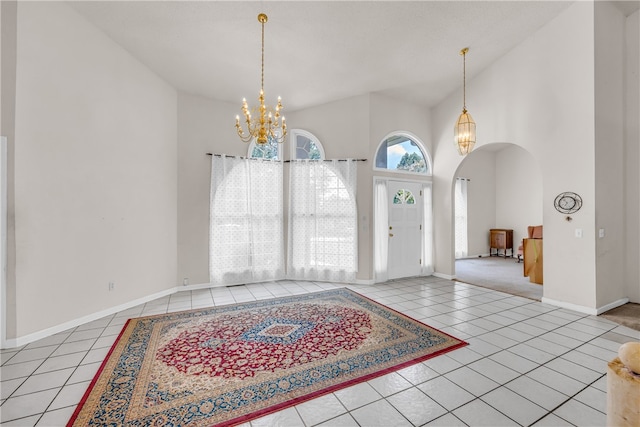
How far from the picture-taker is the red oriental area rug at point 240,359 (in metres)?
1.91

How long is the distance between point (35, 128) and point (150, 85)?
1.79 meters

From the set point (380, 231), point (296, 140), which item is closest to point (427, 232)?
point (380, 231)

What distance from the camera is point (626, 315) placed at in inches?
140

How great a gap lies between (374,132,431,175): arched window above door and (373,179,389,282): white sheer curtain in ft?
1.44

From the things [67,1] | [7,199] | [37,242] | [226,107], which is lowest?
[37,242]

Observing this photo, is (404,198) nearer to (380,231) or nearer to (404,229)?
(404,229)

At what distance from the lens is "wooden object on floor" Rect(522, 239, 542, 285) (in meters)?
5.10

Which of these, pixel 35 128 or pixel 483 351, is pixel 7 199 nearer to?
pixel 35 128

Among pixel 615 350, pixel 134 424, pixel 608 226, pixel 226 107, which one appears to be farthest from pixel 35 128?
pixel 608 226

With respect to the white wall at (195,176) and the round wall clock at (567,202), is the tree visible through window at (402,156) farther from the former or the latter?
the white wall at (195,176)

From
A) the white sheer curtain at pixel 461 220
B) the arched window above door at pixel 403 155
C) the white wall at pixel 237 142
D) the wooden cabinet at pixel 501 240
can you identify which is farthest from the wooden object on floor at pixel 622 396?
the wooden cabinet at pixel 501 240

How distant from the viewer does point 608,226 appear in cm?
377

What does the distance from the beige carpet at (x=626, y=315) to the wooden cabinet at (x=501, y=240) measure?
175 inches

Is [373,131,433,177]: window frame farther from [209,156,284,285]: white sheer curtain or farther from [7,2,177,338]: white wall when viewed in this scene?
[7,2,177,338]: white wall
